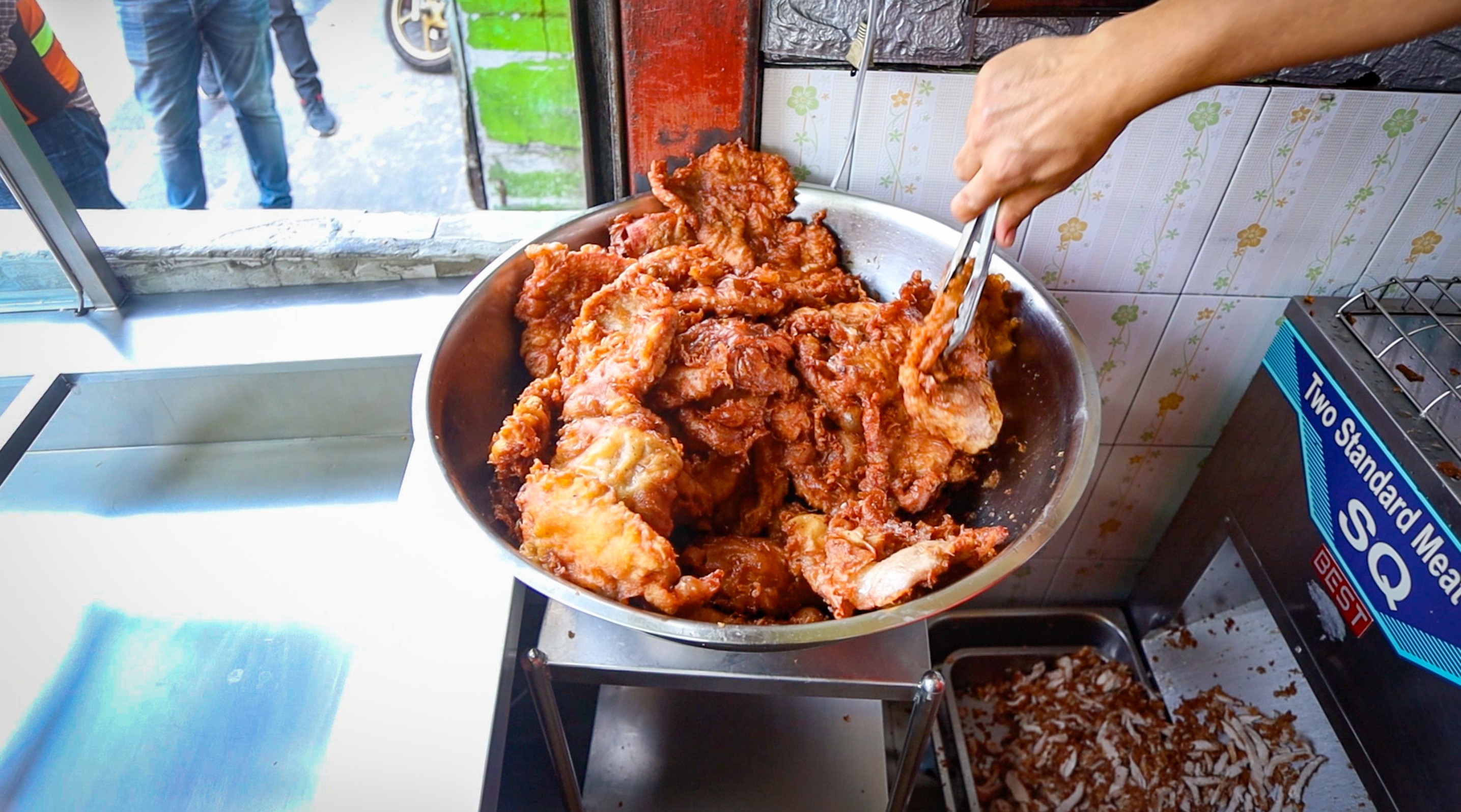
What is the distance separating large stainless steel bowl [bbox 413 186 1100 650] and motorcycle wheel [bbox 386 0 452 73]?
91cm

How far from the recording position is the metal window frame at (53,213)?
Result: 1.79 metres

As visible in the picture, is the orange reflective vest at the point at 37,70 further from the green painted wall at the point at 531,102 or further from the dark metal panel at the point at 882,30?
the dark metal panel at the point at 882,30

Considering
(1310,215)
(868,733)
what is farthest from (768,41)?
(868,733)

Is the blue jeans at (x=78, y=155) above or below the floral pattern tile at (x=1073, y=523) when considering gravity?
above

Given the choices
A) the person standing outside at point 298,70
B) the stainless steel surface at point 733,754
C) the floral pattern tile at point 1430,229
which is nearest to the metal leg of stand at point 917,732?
the stainless steel surface at point 733,754

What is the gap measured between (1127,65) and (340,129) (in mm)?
2533

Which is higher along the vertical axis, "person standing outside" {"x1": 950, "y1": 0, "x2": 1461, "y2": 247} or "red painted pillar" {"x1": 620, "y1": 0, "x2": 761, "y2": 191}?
"red painted pillar" {"x1": 620, "y1": 0, "x2": 761, "y2": 191}

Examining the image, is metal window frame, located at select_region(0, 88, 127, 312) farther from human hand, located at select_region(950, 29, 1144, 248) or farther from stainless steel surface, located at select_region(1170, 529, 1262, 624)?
stainless steel surface, located at select_region(1170, 529, 1262, 624)

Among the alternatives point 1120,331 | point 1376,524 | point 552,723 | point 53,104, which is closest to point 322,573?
point 552,723

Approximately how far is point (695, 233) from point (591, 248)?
0.26m

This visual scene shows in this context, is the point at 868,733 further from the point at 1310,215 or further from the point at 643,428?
the point at 1310,215

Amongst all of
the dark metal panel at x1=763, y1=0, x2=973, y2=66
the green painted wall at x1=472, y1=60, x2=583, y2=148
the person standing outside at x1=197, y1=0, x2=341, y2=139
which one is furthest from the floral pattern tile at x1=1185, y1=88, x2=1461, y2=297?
the person standing outside at x1=197, y1=0, x2=341, y2=139

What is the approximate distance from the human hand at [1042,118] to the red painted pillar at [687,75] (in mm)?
702

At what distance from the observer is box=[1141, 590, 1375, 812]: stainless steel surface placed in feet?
7.25
